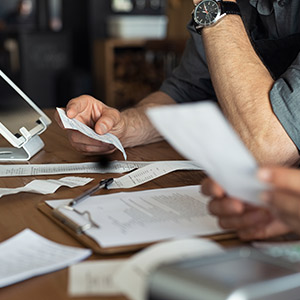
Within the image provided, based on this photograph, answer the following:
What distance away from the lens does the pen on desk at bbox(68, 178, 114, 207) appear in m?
0.84

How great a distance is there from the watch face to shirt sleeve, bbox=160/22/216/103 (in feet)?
0.91

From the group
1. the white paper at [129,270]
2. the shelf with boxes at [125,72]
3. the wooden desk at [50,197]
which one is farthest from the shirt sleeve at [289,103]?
the shelf with boxes at [125,72]

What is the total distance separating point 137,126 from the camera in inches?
54.4

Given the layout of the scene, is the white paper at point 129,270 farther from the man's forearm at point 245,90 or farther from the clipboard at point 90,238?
the man's forearm at point 245,90

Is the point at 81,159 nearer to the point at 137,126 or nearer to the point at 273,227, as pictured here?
the point at 137,126

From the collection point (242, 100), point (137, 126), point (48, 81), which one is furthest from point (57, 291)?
point (48, 81)

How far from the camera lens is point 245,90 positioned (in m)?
1.12

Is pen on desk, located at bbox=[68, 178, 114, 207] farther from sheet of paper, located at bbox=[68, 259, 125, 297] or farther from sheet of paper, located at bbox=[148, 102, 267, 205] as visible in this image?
sheet of paper, located at bbox=[148, 102, 267, 205]

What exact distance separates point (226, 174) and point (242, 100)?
59 centimetres

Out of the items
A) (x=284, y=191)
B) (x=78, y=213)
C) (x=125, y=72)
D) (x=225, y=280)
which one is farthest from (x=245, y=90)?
(x=125, y=72)

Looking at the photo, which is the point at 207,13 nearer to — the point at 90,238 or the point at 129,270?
the point at 90,238

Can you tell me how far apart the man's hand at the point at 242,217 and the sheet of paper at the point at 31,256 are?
0.17 meters

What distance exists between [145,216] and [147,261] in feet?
0.76

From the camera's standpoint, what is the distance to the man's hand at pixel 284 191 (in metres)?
0.53
